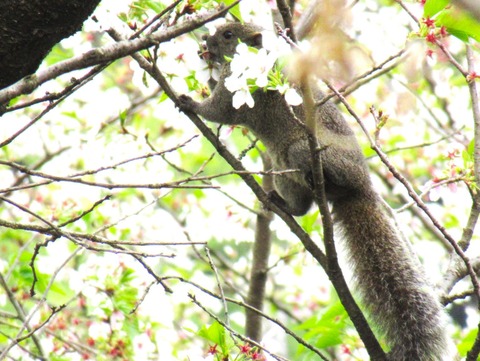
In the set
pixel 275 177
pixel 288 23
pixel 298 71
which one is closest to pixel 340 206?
pixel 275 177

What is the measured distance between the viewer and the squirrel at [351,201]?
117 inches

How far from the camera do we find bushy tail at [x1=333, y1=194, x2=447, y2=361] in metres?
2.93

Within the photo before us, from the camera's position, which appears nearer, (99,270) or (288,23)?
(288,23)

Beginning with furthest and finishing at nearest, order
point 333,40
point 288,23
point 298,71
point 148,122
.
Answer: point 148,122 < point 288,23 < point 298,71 < point 333,40

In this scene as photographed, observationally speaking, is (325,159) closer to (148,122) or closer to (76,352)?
(76,352)

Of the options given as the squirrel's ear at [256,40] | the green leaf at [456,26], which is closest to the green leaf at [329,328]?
the green leaf at [456,26]

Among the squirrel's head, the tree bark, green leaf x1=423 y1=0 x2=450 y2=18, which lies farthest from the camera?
the squirrel's head

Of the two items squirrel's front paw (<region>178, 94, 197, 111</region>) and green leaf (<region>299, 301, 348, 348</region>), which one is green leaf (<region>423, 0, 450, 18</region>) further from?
green leaf (<region>299, 301, 348, 348</region>)

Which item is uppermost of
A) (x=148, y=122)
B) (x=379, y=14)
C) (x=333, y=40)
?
(x=379, y=14)

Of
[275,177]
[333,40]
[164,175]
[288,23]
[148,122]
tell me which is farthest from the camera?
[148,122]

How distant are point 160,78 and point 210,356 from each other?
1.19 m

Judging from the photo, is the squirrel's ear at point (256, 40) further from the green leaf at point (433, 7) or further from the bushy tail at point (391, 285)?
the green leaf at point (433, 7)

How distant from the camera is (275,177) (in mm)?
3965

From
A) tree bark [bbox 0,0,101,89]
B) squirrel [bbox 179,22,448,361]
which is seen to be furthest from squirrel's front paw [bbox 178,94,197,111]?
tree bark [bbox 0,0,101,89]
